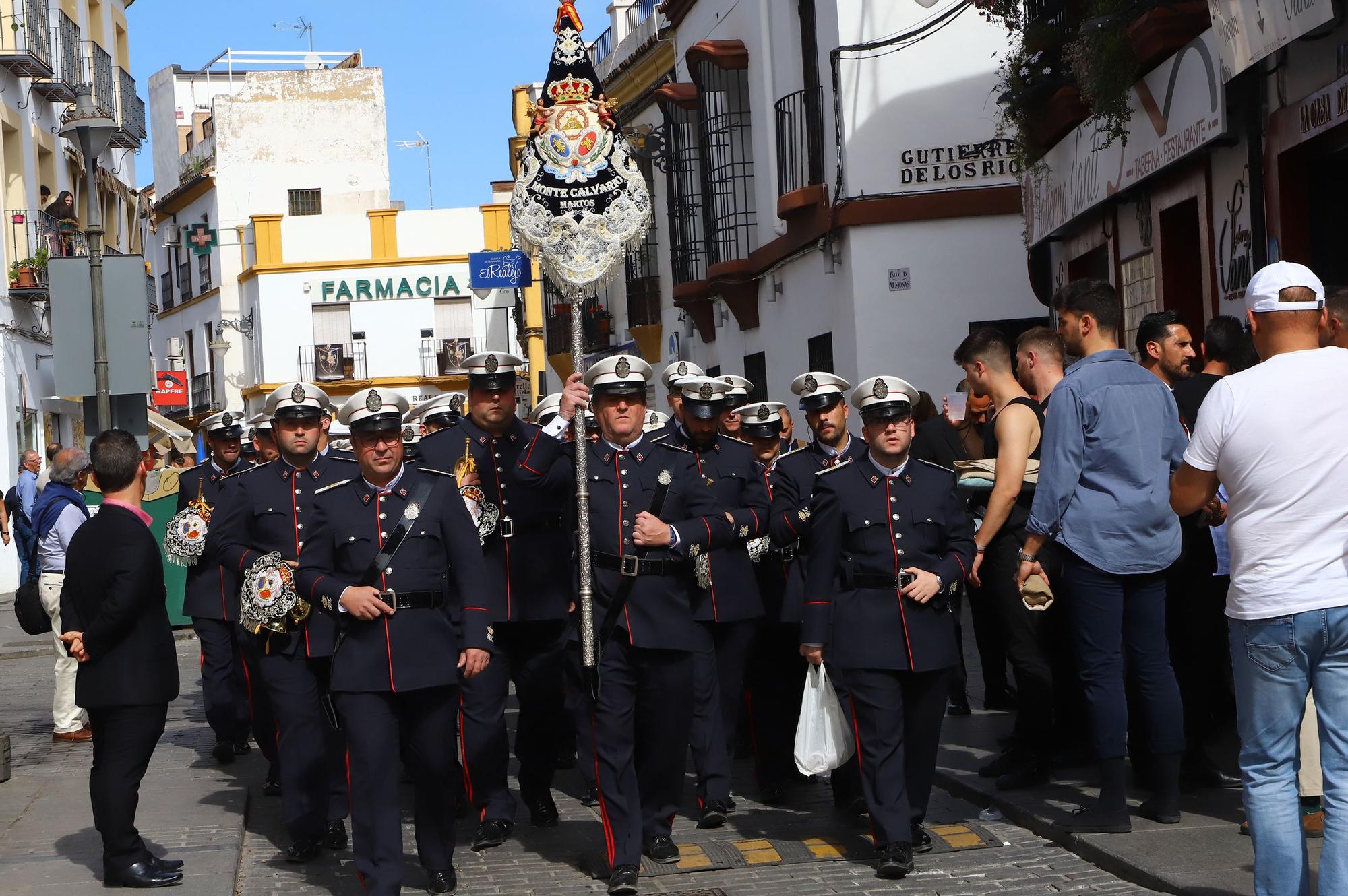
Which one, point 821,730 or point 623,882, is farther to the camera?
point 821,730

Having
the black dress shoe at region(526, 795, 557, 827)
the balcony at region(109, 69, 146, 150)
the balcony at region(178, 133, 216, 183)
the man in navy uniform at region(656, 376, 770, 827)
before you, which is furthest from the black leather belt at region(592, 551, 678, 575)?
the balcony at region(178, 133, 216, 183)

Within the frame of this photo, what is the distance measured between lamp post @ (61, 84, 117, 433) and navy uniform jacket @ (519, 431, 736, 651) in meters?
6.73

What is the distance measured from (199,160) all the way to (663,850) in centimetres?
5305

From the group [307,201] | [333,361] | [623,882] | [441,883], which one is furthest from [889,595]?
[307,201]

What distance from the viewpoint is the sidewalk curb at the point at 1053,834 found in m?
6.36

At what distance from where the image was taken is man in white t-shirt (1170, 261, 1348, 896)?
500cm

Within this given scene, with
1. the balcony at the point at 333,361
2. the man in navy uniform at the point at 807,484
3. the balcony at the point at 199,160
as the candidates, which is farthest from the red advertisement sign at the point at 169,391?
the balcony at the point at 199,160

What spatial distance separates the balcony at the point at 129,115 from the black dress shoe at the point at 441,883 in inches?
1095

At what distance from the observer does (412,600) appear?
6590 mm

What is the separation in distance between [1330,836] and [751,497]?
375cm

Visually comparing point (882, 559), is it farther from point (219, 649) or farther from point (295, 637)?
point (219, 649)

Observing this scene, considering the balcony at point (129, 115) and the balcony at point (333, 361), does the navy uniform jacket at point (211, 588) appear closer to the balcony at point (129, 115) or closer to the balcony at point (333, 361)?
the balcony at point (129, 115)

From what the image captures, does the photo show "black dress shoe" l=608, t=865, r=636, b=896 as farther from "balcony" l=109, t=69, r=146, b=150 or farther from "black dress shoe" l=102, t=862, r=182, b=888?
"balcony" l=109, t=69, r=146, b=150

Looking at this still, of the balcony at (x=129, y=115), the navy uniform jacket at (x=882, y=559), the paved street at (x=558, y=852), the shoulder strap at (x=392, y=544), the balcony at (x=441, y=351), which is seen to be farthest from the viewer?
the balcony at (x=441, y=351)
